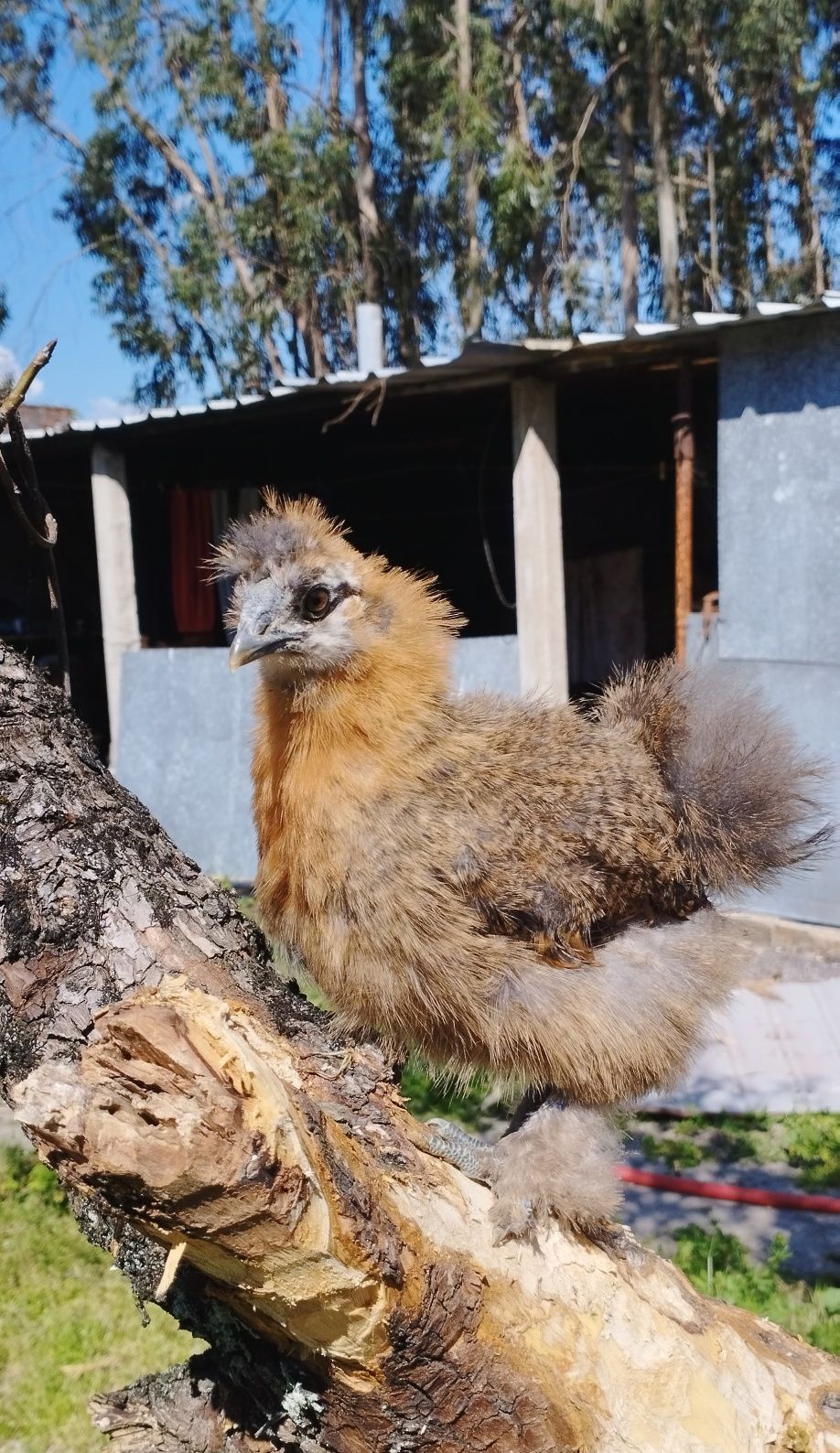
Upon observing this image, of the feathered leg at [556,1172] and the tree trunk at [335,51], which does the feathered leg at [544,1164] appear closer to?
the feathered leg at [556,1172]

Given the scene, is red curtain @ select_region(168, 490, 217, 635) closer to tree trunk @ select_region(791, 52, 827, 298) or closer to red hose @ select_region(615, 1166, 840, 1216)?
red hose @ select_region(615, 1166, 840, 1216)

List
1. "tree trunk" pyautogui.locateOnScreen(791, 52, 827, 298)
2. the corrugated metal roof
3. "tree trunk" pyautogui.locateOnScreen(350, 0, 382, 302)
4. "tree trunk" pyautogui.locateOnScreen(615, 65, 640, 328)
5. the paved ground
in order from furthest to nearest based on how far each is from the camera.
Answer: "tree trunk" pyautogui.locateOnScreen(791, 52, 827, 298) → "tree trunk" pyautogui.locateOnScreen(350, 0, 382, 302) → "tree trunk" pyautogui.locateOnScreen(615, 65, 640, 328) → the corrugated metal roof → the paved ground

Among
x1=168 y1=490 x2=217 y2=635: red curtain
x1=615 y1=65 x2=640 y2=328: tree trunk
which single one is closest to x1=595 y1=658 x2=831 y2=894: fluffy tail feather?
x1=168 y1=490 x2=217 y2=635: red curtain

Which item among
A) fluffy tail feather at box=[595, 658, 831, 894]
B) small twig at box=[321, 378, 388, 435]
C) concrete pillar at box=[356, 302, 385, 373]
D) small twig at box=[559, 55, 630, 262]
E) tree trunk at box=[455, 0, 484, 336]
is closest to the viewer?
fluffy tail feather at box=[595, 658, 831, 894]

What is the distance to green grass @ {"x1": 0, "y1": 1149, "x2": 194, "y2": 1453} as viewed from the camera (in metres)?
3.95

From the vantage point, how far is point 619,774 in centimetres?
293

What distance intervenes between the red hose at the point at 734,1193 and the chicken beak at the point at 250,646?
3.60 meters

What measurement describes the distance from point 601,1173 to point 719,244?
27.4m

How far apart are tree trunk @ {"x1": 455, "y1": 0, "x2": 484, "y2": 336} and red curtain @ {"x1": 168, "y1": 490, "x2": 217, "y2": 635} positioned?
11729 mm

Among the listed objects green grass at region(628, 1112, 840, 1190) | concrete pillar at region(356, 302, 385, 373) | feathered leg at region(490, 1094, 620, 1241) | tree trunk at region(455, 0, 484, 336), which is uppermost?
tree trunk at region(455, 0, 484, 336)

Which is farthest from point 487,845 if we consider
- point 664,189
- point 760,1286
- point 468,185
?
point 664,189

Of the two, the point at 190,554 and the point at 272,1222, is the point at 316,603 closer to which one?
the point at 272,1222

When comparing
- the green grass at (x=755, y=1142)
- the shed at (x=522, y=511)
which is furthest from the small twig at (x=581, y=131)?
the green grass at (x=755, y=1142)

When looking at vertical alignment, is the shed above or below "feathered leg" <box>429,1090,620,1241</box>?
above
